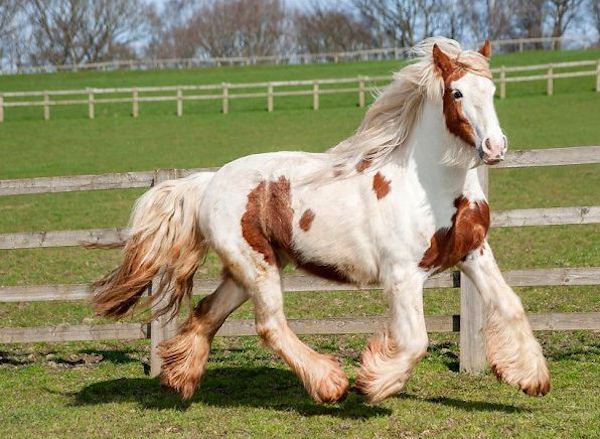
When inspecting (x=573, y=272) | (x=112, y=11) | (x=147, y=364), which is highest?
(x=112, y=11)

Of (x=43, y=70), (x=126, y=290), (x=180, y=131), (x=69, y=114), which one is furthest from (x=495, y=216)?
(x=43, y=70)

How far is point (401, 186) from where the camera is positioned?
18.9 feet

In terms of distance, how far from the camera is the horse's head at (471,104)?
Answer: 5184 millimetres

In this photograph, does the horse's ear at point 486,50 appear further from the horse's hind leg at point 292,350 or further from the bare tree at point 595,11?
the bare tree at point 595,11

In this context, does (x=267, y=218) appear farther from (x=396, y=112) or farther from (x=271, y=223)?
(x=396, y=112)

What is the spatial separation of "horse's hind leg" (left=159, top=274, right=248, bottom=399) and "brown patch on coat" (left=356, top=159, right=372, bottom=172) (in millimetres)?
1204

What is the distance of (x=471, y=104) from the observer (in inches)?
212

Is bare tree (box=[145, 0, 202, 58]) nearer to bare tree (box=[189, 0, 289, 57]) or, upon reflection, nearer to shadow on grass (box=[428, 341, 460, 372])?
bare tree (box=[189, 0, 289, 57])

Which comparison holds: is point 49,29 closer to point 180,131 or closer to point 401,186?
point 180,131

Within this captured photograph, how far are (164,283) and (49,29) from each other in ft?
210

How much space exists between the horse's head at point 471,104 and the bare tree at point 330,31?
66.9 metres

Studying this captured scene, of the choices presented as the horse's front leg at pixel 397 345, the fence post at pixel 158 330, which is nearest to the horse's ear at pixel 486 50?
the horse's front leg at pixel 397 345

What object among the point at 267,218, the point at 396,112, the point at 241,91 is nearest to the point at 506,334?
the point at 396,112

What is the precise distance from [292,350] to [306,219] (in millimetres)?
829
